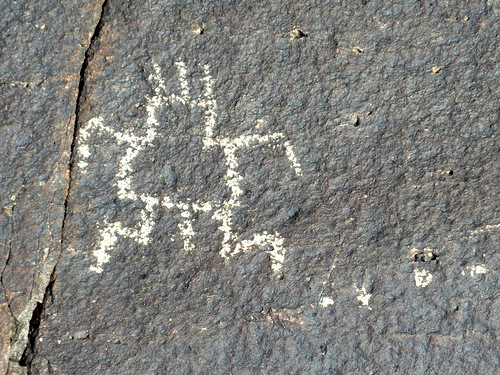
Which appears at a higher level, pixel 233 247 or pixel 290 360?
pixel 233 247

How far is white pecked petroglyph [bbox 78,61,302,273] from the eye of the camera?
1477 mm

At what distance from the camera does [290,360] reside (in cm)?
152

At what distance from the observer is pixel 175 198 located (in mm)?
1489

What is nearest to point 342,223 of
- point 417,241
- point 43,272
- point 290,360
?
point 417,241

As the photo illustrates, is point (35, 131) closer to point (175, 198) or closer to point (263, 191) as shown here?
point (175, 198)

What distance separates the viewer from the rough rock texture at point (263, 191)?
1.47m

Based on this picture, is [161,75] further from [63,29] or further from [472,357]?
[472,357]

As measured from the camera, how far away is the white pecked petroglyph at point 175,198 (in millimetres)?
1477

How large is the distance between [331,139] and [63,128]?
2.14 ft

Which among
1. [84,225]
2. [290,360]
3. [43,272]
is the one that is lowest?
[290,360]

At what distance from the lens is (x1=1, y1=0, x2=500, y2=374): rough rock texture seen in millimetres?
1474

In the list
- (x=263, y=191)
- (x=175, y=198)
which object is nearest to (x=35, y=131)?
(x=175, y=198)

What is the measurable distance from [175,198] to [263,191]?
0.71 feet

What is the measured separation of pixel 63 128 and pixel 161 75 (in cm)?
27
